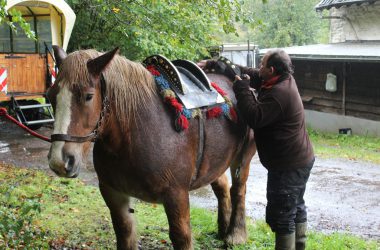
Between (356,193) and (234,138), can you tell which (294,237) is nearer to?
(234,138)

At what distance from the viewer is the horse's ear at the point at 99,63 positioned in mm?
2822

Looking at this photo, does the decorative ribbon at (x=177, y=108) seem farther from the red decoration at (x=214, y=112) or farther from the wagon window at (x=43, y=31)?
the wagon window at (x=43, y=31)

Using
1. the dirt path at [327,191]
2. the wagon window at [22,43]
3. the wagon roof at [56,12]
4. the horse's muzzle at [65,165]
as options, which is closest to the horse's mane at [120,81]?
the horse's muzzle at [65,165]

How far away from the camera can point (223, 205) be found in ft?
16.0

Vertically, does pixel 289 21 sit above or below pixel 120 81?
above

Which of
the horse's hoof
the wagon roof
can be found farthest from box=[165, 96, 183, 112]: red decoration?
the wagon roof

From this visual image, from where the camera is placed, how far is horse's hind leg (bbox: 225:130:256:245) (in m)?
4.58

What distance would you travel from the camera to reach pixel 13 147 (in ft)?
34.9

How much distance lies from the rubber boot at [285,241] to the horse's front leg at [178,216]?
801mm

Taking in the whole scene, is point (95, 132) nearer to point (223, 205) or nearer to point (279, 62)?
point (279, 62)

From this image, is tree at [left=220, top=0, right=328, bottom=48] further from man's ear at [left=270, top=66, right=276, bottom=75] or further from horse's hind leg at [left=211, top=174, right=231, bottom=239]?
man's ear at [left=270, top=66, right=276, bottom=75]

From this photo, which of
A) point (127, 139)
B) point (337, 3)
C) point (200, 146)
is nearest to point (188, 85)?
point (200, 146)

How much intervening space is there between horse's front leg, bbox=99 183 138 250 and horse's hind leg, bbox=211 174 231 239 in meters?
1.25

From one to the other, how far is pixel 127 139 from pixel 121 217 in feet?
2.90
